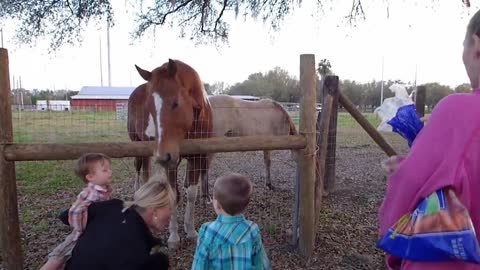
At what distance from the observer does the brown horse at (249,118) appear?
20.9 feet

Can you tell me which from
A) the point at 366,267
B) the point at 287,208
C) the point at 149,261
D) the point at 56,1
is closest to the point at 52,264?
the point at 149,261

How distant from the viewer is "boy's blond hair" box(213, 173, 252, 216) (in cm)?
203

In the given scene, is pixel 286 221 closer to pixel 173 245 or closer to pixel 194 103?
pixel 173 245

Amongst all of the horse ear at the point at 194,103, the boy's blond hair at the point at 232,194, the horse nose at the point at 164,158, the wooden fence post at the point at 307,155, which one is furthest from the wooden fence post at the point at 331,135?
the boy's blond hair at the point at 232,194

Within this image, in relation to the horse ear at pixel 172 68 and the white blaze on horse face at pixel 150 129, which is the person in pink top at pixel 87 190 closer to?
the horse ear at pixel 172 68

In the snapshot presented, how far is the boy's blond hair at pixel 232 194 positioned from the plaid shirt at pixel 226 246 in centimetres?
6

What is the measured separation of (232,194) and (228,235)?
0.76ft

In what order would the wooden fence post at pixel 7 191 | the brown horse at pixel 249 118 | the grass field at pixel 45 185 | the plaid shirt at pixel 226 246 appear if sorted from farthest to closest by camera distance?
the brown horse at pixel 249 118 → the grass field at pixel 45 185 → the wooden fence post at pixel 7 191 → the plaid shirt at pixel 226 246

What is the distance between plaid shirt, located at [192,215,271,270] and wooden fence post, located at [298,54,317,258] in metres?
1.77

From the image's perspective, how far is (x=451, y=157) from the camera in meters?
1.06

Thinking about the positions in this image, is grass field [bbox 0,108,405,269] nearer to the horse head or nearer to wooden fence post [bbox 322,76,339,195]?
the horse head

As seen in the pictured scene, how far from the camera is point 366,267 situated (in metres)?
3.66

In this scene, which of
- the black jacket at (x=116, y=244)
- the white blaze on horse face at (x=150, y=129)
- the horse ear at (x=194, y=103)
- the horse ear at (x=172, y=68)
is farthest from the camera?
the white blaze on horse face at (x=150, y=129)

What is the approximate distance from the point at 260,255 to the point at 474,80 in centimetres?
149
